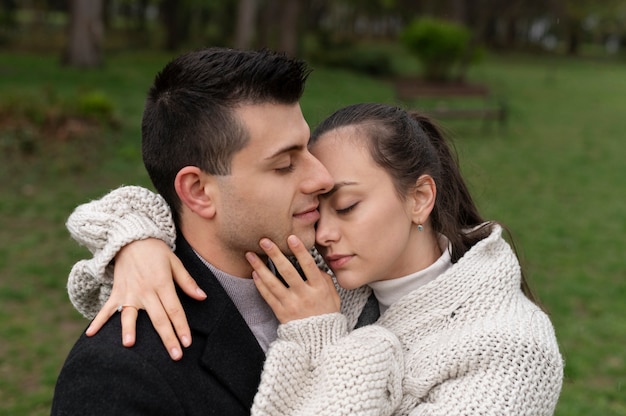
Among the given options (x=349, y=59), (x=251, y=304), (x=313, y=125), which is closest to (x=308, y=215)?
(x=251, y=304)

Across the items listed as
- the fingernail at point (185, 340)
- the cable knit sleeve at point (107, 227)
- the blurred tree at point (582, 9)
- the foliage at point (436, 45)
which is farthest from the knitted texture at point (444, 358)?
the blurred tree at point (582, 9)

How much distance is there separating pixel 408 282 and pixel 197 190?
34.3 inches

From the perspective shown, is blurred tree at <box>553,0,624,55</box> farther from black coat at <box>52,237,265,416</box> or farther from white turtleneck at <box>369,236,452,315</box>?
black coat at <box>52,237,265,416</box>

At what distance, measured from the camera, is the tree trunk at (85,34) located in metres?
19.0

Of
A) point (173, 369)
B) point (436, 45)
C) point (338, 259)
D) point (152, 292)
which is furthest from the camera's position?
point (436, 45)

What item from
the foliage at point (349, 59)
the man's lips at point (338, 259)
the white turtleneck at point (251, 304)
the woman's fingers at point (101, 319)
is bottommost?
the foliage at point (349, 59)

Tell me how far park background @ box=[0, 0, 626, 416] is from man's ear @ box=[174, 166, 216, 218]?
131 centimetres

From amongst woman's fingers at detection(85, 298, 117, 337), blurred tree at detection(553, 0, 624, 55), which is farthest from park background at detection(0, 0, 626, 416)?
blurred tree at detection(553, 0, 624, 55)

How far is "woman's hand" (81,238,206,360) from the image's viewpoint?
2230 millimetres

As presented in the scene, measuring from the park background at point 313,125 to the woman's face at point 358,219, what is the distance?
3.22 ft

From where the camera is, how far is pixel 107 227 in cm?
260

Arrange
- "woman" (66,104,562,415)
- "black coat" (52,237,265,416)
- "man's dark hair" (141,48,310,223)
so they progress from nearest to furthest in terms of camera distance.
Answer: "black coat" (52,237,265,416), "woman" (66,104,562,415), "man's dark hair" (141,48,310,223)

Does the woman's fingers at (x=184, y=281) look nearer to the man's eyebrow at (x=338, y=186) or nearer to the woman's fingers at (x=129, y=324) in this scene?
the woman's fingers at (x=129, y=324)

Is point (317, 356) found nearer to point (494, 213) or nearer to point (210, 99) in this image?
point (210, 99)
